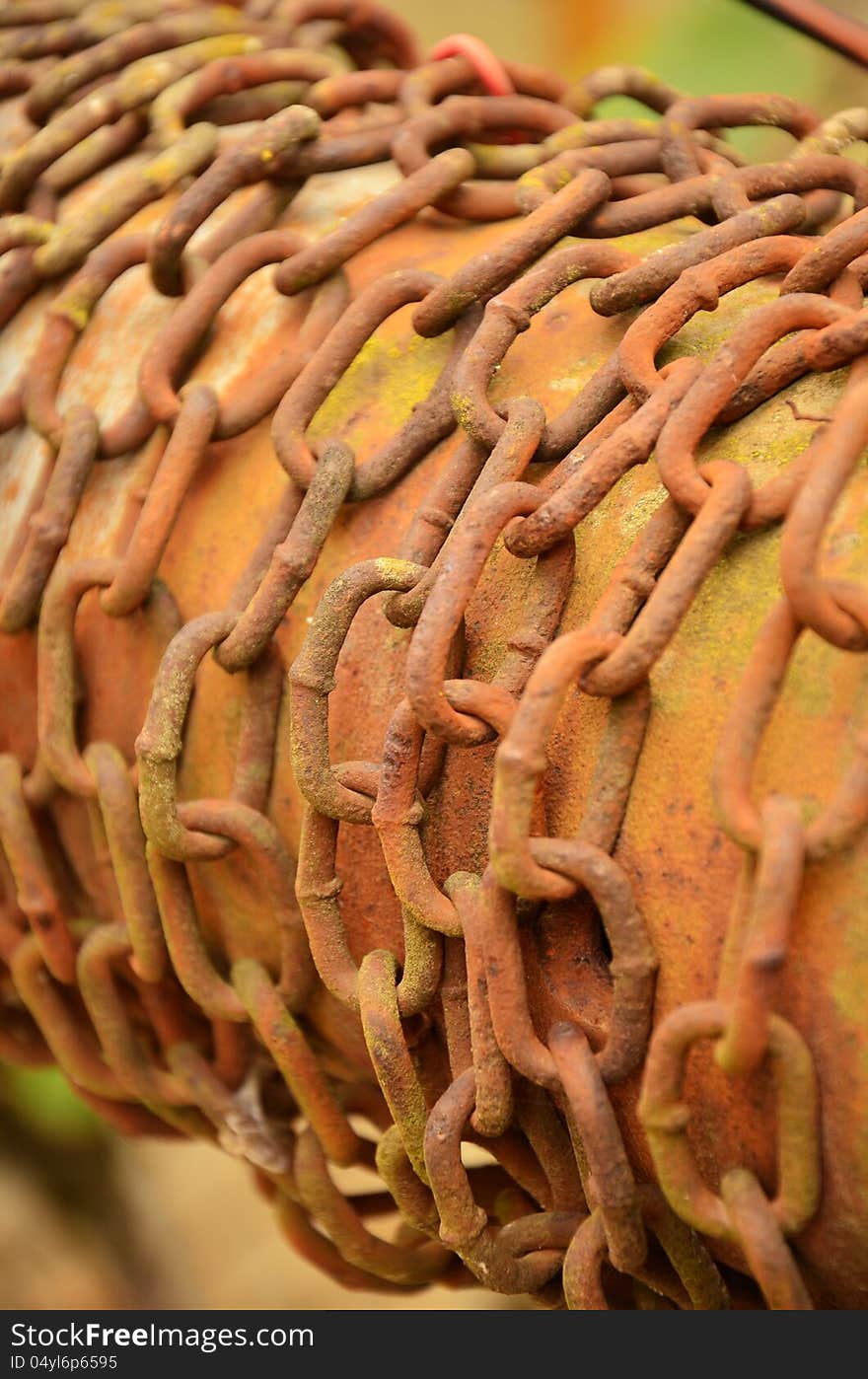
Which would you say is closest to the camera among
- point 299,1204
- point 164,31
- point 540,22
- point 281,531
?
point 281,531

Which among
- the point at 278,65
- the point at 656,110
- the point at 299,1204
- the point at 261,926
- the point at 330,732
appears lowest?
the point at 299,1204

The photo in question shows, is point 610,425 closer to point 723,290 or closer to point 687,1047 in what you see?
point 723,290

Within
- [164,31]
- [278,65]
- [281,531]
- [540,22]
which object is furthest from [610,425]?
[540,22]

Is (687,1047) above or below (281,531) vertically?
below

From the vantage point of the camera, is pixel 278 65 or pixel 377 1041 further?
pixel 278 65

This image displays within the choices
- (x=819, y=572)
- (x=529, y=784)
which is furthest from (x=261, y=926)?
(x=819, y=572)

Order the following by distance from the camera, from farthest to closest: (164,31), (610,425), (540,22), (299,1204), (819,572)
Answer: (540,22)
(164,31)
(299,1204)
(610,425)
(819,572)
